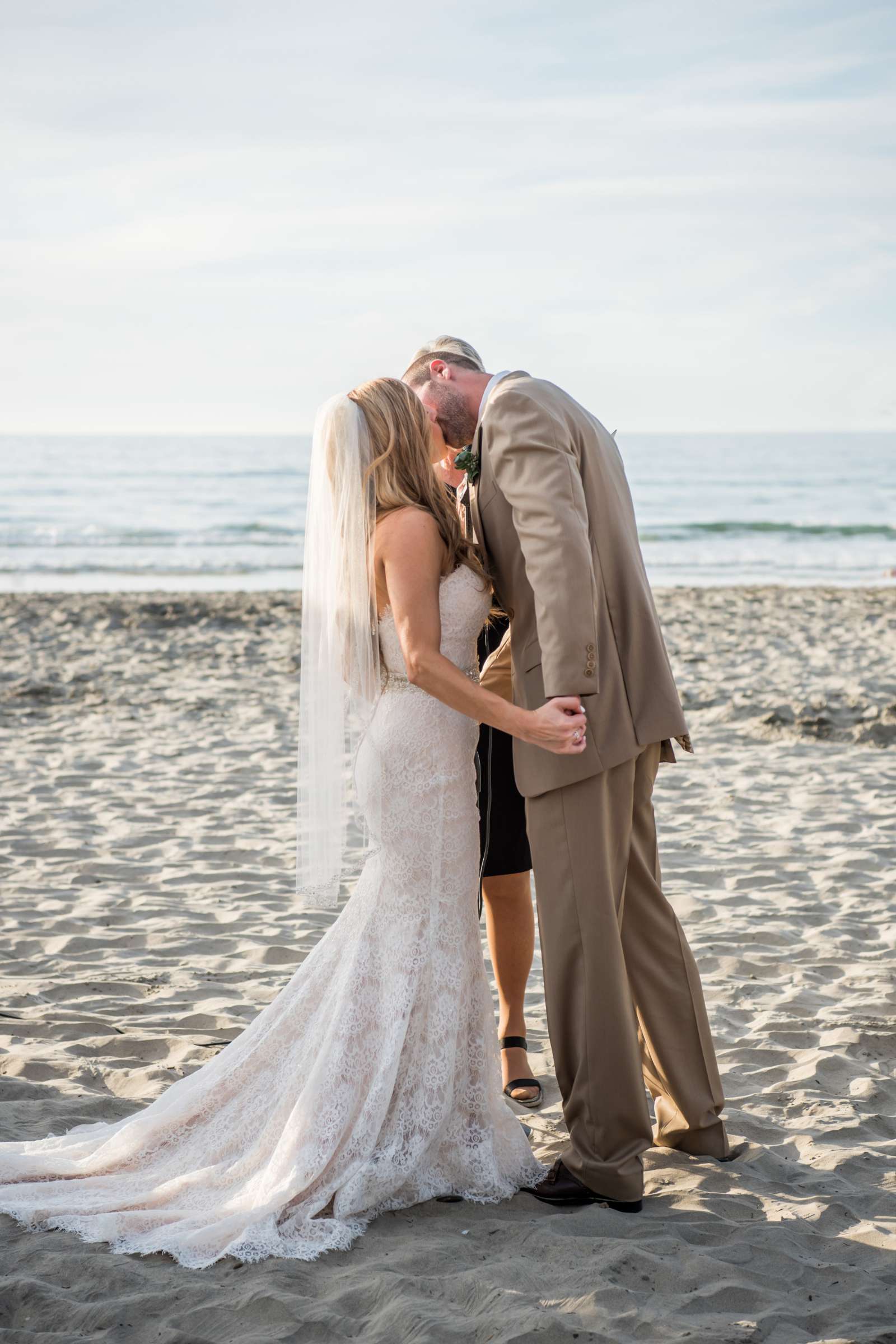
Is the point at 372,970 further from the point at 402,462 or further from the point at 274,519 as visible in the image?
the point at 274,519

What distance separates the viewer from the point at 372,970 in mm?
2971

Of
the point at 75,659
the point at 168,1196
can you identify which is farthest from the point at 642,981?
the point at 75,659

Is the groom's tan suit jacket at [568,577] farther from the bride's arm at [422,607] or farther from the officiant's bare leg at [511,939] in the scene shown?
the officiant's bare leg at [511,939]

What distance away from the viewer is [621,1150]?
9.38 feet

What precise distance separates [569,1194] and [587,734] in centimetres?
106

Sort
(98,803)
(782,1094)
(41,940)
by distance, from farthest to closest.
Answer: (98,803)
(41,940)
(782,1094)

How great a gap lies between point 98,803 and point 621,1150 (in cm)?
446

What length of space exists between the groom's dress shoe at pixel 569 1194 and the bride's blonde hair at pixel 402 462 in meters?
1.44

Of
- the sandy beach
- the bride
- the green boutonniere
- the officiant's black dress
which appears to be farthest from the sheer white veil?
the sandy beach

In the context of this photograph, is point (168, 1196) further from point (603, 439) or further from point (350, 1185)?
point (603, 439)

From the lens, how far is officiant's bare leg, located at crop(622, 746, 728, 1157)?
3057 mm

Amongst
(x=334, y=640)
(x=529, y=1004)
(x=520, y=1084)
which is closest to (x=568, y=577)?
(x=334, y=640)

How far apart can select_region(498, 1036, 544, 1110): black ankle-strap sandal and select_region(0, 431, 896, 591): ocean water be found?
14.5m

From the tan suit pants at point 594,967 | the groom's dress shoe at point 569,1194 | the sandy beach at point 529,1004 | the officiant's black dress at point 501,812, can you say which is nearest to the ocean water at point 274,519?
the sandy beach at point 529,1004
